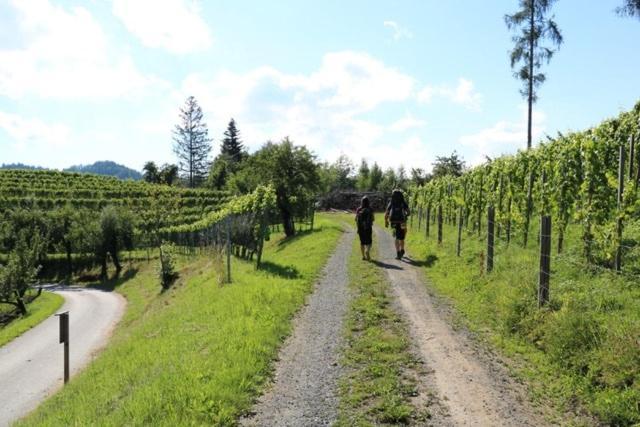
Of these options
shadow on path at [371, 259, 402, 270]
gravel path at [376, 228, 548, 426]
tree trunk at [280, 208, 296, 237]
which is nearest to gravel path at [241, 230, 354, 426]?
gravel path at [376, 228, 548, 426]

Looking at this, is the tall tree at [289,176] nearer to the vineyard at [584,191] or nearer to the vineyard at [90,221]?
the vineyard at [90,221]

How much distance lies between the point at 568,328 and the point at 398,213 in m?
9.37

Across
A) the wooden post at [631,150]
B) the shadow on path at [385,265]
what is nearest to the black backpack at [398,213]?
the shadow on path at [385,265]

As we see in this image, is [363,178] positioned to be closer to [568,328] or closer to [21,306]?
[21,306]

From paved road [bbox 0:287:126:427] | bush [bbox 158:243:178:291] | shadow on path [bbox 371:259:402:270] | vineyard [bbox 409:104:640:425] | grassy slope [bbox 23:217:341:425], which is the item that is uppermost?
vineyard [bbox 409:104:640:425]

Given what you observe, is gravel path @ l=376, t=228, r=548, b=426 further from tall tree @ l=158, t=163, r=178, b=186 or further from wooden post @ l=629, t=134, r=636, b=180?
tall tree @ l=158, t=163, r=178, b=186

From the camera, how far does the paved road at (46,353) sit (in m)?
17.3

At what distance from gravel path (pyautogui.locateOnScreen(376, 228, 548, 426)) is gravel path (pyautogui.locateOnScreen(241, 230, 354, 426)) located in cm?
118

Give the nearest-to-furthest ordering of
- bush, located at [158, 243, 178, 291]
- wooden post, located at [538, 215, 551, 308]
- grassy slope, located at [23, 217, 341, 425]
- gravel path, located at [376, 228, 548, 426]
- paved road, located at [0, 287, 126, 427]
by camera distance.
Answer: gravel path, located at [376, 228, 548, 426] → grassy slope, located at [23, 217, 341, 425] → wooden post, located at [538, 215, 551, 308] → paved road, located at [0, 287, 126, 427] → bush, located at [158, 243, 178, 291]

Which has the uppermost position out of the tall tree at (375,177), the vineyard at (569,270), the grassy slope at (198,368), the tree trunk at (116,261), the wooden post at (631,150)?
the tall tree at (375,177)

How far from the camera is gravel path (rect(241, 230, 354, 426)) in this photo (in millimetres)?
5195

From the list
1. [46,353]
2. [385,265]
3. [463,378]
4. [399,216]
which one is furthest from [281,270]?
[46,353]

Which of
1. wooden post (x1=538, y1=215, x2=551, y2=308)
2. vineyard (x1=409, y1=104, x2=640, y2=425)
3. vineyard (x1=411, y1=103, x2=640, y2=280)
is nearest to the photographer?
vineyard (x1=409, y1=104, x2=640, y2=425)

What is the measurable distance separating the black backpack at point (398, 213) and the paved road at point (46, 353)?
42.2 feet
